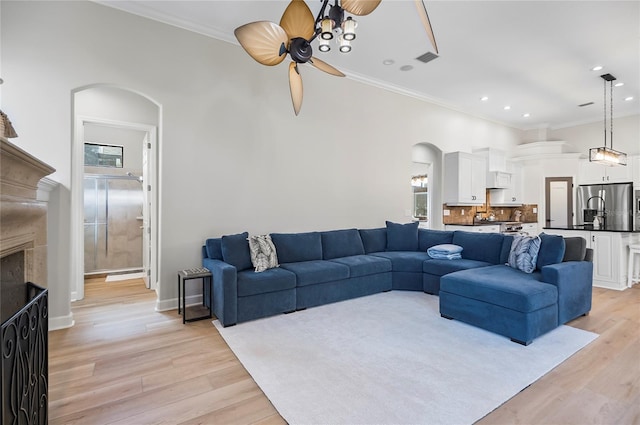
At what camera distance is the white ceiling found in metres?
3.47

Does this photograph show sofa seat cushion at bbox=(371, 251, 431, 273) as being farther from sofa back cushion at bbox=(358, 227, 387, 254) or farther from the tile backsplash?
the tile backsplash

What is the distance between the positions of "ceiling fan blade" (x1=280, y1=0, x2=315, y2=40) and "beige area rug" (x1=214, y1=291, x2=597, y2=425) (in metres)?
2.67

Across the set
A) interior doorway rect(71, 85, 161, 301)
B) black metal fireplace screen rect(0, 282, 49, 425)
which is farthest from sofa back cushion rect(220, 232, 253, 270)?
black metal fireplace screen rect(0, 282, 49, 425)

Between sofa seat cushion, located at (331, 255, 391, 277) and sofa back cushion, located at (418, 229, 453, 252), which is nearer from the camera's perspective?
sofa seat cushion, located at (331, 255, 391, 277)

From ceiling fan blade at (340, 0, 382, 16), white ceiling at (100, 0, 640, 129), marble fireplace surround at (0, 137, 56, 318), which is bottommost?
marble fireplace surround at (0, 137, 56, 318)

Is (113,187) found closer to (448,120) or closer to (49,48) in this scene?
(49,48)

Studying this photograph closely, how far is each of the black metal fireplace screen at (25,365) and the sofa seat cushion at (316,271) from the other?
239cm

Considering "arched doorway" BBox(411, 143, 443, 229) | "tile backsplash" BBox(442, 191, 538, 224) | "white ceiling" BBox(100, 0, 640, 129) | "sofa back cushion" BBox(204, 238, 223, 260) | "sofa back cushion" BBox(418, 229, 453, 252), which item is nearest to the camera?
"white ceiling" BBox(100, 0, 640, 129)

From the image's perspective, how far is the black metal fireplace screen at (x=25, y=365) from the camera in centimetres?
117

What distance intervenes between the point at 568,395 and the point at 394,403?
1.21 meters

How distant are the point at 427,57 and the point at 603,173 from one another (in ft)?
17.4

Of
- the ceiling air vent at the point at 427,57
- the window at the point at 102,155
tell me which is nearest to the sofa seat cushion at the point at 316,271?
the ceiling air vent at the point at 427,57

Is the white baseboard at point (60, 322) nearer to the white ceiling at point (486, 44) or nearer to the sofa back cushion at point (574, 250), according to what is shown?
the white ceiling at point (486, 44)

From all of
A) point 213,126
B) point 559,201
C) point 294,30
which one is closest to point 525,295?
point 294,30
